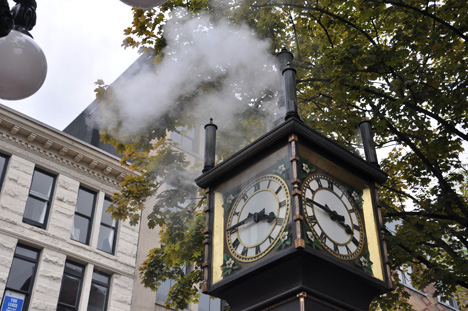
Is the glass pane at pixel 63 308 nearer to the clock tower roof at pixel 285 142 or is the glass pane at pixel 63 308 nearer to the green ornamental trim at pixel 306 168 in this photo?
the clock tower roof at pixel 285 142

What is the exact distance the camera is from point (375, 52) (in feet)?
21.5

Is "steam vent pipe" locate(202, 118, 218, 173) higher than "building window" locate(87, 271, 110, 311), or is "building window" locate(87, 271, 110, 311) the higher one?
"building window" locate(87, 271, 110, 311)

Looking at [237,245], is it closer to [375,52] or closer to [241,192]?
[241,192]

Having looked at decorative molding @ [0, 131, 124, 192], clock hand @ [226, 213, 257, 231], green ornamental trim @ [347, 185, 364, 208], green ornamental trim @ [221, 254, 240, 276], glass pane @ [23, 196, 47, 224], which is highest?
decorative molding @ [0, 131, 124, 192]

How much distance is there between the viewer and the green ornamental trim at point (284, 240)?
2848mm

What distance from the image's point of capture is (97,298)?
42.0 feet

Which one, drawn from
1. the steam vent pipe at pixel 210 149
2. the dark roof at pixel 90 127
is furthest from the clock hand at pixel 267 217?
the dark roof at pixel 90 127

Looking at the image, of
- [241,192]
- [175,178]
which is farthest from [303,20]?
[241,192]

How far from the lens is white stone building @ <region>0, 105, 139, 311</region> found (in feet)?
38.7

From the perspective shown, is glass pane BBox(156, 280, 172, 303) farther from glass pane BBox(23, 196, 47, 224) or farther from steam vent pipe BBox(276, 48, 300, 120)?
steam vent pipe BBox(276, 48, 300, 120)

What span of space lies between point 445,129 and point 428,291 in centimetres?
1462

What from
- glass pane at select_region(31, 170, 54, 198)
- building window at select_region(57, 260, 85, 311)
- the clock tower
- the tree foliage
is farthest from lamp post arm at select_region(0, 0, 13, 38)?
glass pane at select_region(31, 170, 54, 198)

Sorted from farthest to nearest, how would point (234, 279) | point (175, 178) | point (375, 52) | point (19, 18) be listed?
point (175, 178) → point (375, 52) → point (234, 279) → point (19, 18)

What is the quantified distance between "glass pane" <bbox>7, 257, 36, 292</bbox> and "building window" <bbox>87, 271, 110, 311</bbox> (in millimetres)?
1489
